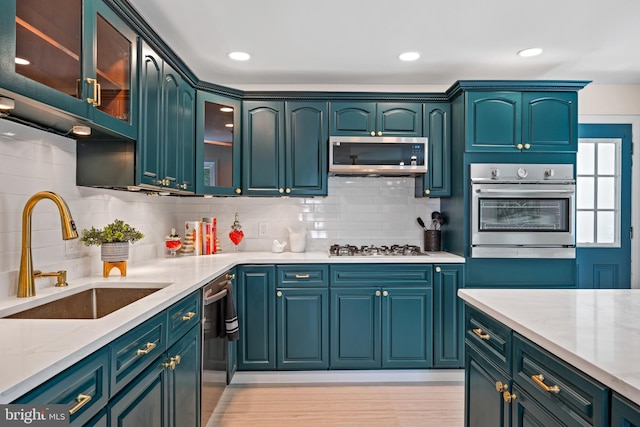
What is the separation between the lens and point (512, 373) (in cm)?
136

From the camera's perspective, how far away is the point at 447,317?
3.09 meters

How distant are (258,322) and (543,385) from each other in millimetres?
2234

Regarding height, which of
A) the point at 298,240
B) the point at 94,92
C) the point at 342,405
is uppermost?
the point at 94,92

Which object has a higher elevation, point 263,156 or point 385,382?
point 263,156

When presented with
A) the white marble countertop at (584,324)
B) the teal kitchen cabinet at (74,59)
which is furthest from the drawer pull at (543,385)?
the teal kitchen cabinet at (74,59)

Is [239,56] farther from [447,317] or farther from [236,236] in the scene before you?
[447,317]

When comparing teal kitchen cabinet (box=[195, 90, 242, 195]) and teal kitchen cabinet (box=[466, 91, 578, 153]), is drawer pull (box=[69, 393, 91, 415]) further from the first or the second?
Answer: teal kitchen cabinet (box=[466, 91, 578, 153])

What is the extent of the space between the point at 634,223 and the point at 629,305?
9.04 feet

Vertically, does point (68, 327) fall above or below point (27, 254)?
below

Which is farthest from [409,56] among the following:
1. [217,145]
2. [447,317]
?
[447,317]

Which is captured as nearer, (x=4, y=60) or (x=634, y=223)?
(x=4, y=60)

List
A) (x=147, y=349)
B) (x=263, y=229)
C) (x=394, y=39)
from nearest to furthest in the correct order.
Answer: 1. (x=147, y=349)
2. (x=394, y=39)
3. (x=263, y=229)

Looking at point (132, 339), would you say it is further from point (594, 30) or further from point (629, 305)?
point (594, 30)

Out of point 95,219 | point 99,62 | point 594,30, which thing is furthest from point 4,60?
point 594,30
